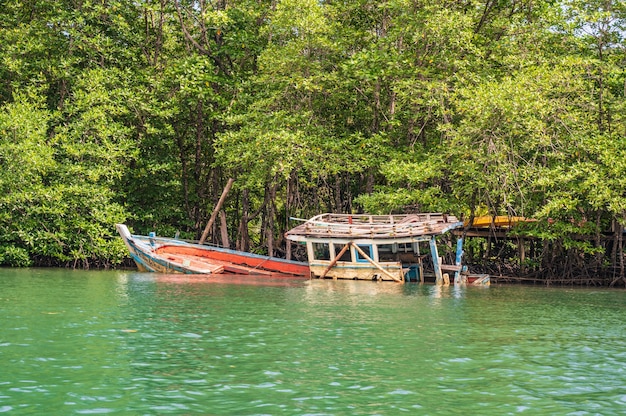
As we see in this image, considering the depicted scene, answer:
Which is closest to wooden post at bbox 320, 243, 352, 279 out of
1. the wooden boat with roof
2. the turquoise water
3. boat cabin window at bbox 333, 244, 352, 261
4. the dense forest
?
the wooden boat with roof

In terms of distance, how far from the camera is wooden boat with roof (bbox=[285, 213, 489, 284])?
1193 inches

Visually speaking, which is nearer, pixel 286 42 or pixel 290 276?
pixel 290 276

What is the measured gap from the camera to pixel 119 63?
38688 millimetres

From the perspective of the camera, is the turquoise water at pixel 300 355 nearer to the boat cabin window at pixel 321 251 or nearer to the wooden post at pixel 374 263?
the wooden post at pixel 374 263

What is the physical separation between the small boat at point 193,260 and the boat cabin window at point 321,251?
1.12 meters

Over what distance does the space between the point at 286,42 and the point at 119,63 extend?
930 centimetres

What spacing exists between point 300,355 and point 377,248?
19.5m

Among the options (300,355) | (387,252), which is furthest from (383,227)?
(300,355)

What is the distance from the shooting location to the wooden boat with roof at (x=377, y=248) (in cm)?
3031

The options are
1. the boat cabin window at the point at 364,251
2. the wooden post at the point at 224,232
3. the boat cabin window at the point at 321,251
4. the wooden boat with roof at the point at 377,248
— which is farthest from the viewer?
the wooden post at the point at 224,232

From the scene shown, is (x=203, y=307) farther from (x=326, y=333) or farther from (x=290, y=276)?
(x=290, y=276)

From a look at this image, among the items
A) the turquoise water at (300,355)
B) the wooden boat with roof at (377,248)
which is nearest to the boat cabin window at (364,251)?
the wooden boat with roof at (377,248)

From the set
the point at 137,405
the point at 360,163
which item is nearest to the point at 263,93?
the point at 360,163

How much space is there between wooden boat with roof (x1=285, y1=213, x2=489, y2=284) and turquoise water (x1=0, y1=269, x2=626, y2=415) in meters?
8.31
